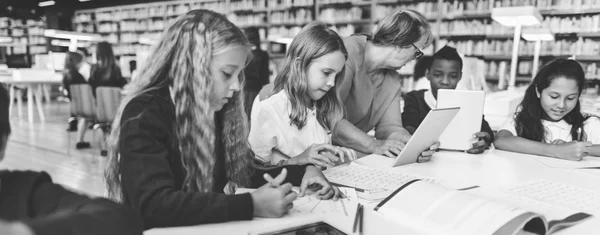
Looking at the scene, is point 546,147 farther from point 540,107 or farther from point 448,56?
point 448,56

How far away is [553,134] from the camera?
180 centimetres

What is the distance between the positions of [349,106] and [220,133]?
A: 2.82ft

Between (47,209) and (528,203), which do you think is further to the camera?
(528,203)

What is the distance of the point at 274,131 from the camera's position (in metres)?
1.43

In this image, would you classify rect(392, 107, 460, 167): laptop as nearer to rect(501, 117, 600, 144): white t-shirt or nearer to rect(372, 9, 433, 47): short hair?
rect(372, 9, 433, 47): short hair

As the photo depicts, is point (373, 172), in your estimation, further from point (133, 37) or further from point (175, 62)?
point (133, 37)

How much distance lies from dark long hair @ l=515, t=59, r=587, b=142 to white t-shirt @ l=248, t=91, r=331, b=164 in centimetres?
99

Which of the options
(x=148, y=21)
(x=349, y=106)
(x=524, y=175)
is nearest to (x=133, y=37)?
(x=148, y=21)

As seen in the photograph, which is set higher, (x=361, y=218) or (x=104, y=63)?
(x=104, y=63)

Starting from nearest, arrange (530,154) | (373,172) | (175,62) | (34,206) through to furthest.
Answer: (34,206) < (175,62) < (373,172) < (530,154)

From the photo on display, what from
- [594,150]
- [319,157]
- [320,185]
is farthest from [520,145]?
[320,185]

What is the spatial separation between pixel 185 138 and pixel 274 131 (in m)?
0.52

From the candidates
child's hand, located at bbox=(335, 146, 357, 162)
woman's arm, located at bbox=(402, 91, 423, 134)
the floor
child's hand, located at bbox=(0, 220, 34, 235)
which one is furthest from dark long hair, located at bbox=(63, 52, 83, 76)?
child's hand, located at bbox=(0, 220, 34, 235)

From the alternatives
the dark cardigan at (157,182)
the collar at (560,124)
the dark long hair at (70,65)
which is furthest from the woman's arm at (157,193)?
the dark long hair at (70,65)
